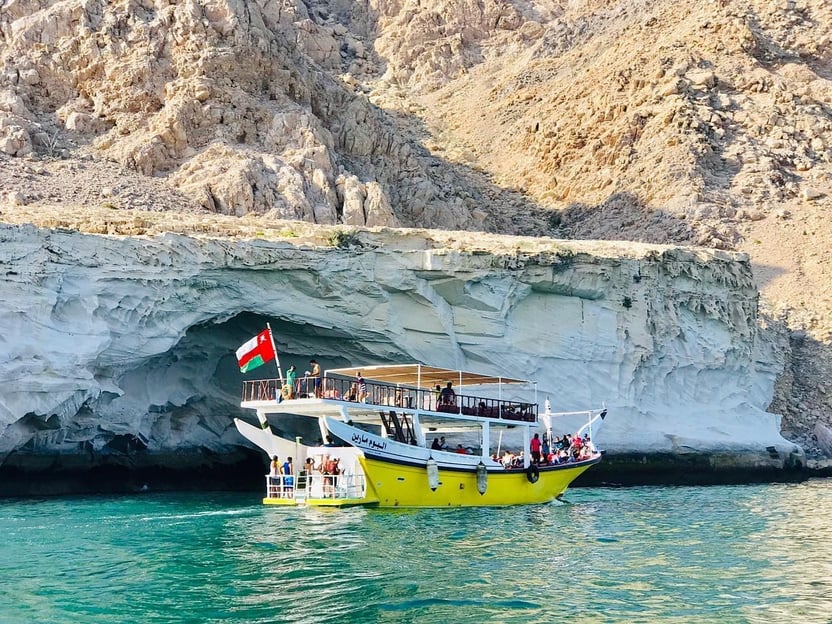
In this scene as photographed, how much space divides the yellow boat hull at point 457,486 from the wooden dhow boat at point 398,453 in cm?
3

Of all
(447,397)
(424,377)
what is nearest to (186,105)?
(424,377)

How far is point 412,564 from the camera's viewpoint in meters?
17.1

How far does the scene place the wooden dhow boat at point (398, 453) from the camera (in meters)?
25.0

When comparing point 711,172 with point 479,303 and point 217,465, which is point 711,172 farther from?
point 217,465

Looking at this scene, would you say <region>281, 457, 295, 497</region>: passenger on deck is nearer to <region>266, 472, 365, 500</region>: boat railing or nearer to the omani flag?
<region>266, 472, 365, 500</region>: boat railing

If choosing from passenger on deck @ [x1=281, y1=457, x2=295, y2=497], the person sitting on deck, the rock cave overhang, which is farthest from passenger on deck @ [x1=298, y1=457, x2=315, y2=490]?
the rock cave overhang

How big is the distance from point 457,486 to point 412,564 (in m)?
9.21

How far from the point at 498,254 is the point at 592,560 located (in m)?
18.2

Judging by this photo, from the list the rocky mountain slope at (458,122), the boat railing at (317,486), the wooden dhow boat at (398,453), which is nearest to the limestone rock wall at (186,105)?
the rocky mountain slope at (458,122)

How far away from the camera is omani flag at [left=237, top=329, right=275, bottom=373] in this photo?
26328 mm

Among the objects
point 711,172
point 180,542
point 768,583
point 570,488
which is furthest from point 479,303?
point 711,172

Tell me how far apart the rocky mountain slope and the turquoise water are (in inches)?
591

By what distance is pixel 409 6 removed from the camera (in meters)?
91.8

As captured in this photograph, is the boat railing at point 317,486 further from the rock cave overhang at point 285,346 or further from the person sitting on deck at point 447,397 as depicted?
the rock cave overhang at point 285,346
